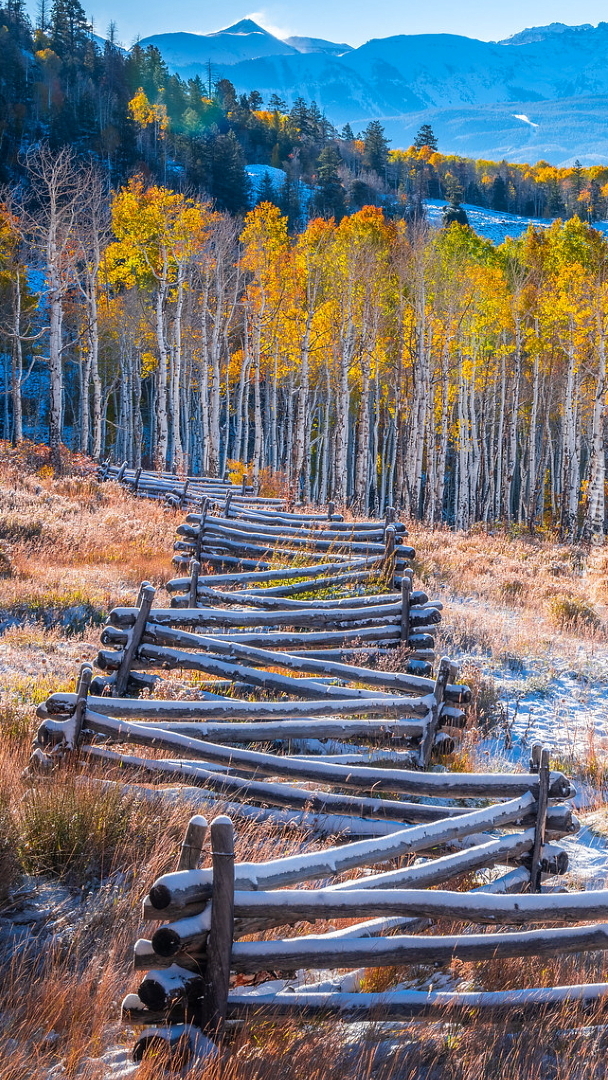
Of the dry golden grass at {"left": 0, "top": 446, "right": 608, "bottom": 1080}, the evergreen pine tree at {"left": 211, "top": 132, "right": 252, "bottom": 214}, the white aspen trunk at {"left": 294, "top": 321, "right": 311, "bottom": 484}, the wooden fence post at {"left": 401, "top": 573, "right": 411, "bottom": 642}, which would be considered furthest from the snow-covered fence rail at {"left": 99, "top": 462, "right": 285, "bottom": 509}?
the evergreen pine tree at {"left": 211, "top": 132, "right": 252, "bottom": 214}

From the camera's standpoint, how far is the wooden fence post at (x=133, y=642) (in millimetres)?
5586

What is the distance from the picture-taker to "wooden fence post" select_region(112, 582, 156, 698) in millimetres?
5586

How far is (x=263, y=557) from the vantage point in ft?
33.6

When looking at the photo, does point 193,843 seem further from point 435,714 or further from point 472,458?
point 472,458

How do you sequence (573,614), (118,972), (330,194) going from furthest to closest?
(330,194) → (573,614) → (118,972)

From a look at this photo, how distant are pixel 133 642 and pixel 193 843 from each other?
3.23 metres

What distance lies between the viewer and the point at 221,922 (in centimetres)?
245

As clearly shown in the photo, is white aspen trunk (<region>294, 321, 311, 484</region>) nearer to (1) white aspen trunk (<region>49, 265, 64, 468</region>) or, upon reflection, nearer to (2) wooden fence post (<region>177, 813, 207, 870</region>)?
(1) white aspen trunk (<region>49, 265, 64, 468</region>)

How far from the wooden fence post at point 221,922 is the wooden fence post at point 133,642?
3265 millimetres

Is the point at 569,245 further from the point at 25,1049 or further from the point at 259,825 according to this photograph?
the point at 25,1049

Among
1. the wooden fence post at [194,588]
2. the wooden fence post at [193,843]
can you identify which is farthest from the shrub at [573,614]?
the wooden fence post at [193,843]

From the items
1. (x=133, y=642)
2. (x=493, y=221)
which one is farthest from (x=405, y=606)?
(x=493, y=221)

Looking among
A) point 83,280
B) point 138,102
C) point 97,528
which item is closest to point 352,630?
point 97,528

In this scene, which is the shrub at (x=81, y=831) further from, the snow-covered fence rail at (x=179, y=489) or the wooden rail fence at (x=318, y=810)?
the snow-covered fence rail at (x=179, y=489)
